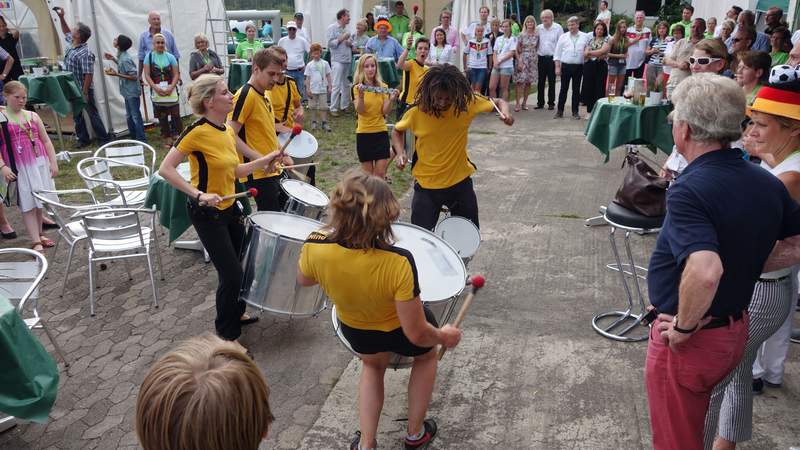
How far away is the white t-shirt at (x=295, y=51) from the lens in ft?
40.8

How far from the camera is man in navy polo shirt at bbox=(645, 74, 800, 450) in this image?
2.05 m

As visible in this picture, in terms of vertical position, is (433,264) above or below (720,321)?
below

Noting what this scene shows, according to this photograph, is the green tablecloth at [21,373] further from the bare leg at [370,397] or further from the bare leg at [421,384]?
the bare leg at [421,384]

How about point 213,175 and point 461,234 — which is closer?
point 213,175

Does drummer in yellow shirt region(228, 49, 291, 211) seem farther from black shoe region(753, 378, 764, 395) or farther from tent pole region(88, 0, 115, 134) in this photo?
tent pole region(88, 0, 115, 134)

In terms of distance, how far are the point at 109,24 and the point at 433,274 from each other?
967cm

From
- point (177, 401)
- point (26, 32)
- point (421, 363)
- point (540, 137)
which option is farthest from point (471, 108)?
point (26, 32)

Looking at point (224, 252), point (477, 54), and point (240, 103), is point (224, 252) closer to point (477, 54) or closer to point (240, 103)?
point (240, 103)

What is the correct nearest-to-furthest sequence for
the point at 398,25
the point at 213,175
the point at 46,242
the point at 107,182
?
the point at 213,175 < the point at 107,182 < the point at 46,242 < the point at 398,25

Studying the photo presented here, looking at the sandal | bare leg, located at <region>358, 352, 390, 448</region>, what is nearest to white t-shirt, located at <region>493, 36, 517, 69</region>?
the sandal

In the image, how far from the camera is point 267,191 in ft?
16.4

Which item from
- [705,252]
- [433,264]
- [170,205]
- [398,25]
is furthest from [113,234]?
[398,25]

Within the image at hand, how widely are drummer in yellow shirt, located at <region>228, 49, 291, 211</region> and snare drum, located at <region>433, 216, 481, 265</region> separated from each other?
1472mm

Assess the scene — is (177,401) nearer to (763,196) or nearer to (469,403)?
(763,196)
